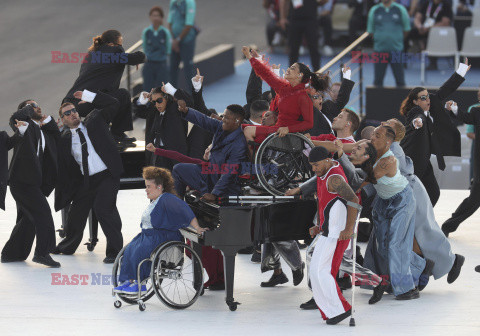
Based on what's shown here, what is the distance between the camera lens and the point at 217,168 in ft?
32.8

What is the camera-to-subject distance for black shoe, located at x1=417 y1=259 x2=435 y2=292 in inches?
396

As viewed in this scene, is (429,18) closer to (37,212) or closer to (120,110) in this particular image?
(120,110)

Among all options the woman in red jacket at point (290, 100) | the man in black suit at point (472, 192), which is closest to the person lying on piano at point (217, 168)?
the woman in red jacket at point (290, 100)

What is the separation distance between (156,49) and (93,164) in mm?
6723

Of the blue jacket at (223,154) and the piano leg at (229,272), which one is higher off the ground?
the blue jacket at (223,154)

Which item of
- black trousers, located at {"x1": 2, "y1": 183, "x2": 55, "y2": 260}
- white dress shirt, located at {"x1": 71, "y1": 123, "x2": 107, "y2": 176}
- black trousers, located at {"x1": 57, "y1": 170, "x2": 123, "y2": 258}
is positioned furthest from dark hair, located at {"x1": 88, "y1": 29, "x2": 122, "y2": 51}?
black trousers, located at {"x1": 2, "y1": 183, "x2": 55, "y2": 260}

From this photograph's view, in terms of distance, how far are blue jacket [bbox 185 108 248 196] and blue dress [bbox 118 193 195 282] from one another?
1.43 feet

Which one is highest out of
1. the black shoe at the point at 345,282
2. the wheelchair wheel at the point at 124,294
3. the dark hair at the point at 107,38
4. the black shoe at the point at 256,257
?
the dark hair at the point at 107,38

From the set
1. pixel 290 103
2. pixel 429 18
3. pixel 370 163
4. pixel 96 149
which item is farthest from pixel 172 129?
pixel 429 18

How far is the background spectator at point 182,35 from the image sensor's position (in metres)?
18.0

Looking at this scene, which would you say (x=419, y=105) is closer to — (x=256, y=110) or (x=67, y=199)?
(x=256, y=110)

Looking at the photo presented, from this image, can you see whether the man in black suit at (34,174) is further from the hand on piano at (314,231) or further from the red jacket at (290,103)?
the hand on piano at (314,231)

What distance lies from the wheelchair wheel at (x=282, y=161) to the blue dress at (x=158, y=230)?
28.0 inches

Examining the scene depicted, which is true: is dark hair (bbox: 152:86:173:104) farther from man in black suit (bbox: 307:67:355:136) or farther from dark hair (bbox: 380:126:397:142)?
dark hair (bbox: 380:126:397:142)
